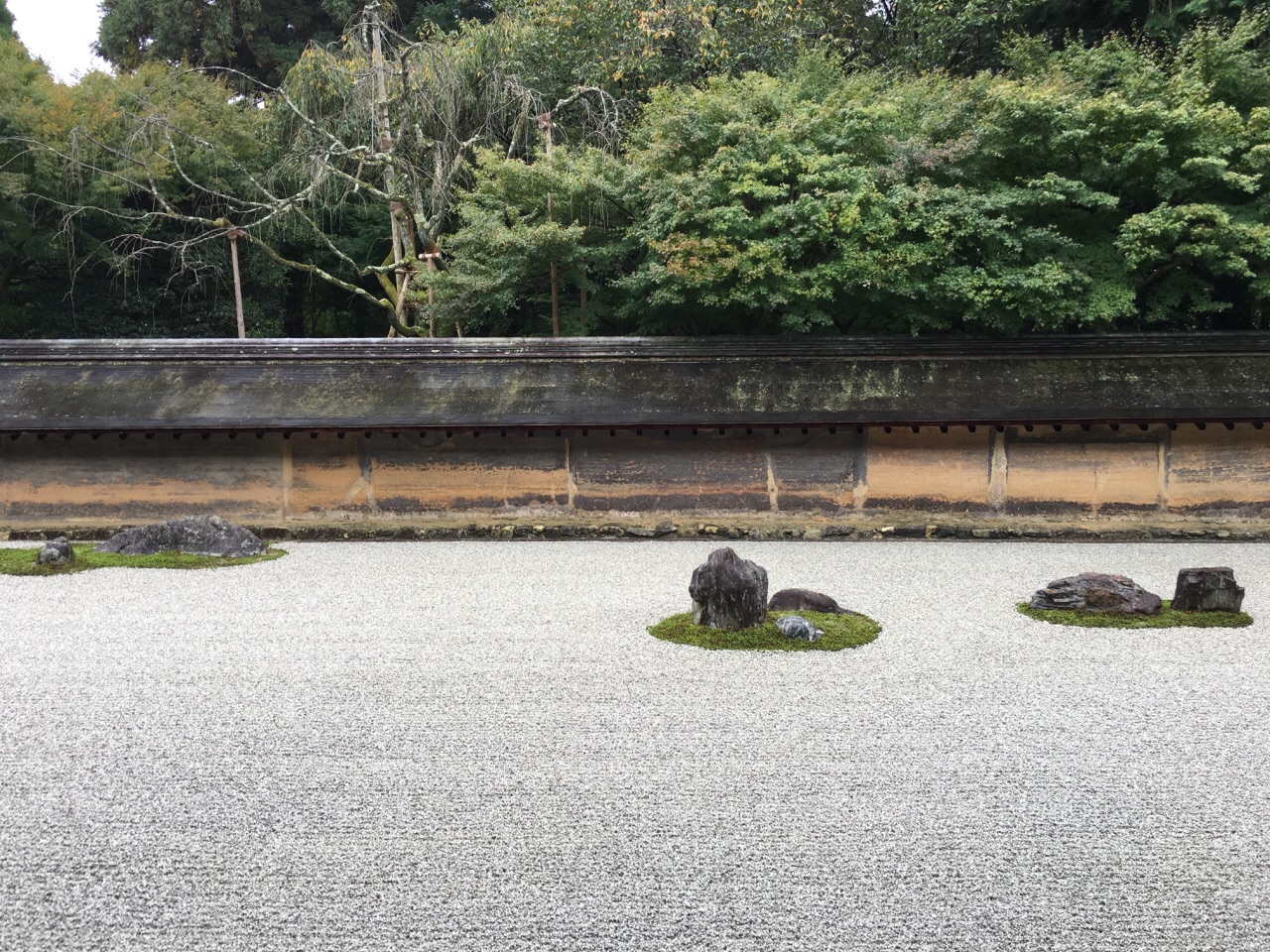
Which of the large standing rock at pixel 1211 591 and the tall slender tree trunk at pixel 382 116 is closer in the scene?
the large standing rock at pixel 1211 591

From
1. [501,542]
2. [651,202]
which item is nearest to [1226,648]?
[501,542]

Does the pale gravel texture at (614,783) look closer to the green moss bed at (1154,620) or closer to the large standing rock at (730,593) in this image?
the green moss bed at (1154,620)

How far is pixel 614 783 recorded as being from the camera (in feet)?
13.5

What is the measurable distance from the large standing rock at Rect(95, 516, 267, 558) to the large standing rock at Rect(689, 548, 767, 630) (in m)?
5.68

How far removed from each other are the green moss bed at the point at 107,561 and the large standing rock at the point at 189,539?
0.13 m

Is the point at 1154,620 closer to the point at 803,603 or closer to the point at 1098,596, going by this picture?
the point at 1098,596

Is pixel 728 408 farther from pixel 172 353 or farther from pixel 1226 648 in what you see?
pixel 172 353

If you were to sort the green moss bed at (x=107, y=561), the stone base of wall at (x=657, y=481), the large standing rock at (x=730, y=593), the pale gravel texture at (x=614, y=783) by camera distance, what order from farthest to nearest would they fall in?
the stone base of wall at (x=657, y=481)
the green moss bed at (x=107, y=561)
the large standing rock at (x=730, y=593)
the pale gravel texture at (x=614, y=783)

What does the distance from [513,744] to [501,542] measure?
6.40 metres

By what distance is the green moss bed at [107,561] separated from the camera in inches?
353

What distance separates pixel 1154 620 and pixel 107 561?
9.85 meters

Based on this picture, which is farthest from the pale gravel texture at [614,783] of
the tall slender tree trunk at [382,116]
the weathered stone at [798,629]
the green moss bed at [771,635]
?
the tall slender tree trunk at [382,116]

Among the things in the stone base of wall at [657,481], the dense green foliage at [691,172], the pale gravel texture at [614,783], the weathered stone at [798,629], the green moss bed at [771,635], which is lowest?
the pale gravel texture at [614,783]

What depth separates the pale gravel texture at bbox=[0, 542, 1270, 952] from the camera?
10.2ft
